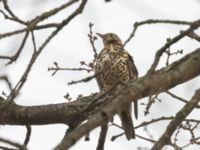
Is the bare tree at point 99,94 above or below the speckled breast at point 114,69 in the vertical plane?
below

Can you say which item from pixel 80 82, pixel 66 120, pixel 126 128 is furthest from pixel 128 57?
pixel 80 82

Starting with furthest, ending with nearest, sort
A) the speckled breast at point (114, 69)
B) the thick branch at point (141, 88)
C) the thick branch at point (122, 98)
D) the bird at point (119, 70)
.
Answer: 1. the speckled breast at point (114, 69)
2. the bird at point (119, 70)
3. the thick branch at point (122, 98)
4. the thick branch at point (141, 88)

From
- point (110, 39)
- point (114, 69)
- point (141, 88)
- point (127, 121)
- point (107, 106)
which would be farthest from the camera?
point (110, 39)

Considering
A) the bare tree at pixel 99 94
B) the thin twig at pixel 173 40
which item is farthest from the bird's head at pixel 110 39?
the thin twig at pixel 173 40

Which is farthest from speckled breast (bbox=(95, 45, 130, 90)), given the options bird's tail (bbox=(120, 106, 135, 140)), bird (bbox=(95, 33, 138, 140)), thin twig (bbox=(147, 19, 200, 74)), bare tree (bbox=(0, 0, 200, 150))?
thin twig (bbox=(147, 19, 200, 74))

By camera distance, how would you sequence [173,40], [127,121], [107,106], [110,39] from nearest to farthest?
[107,106] → [173,40] → [127,121] → [110,39]

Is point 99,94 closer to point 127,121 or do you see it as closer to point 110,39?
point 127,121

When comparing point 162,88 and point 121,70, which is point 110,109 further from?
point 121,70

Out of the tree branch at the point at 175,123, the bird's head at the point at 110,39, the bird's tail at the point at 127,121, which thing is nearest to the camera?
the tree branch at the point at 175,123

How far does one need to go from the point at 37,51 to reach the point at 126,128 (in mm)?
3226

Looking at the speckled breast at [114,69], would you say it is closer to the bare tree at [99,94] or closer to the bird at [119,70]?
the bird at [119,70]

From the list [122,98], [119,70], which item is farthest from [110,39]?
[122,98]

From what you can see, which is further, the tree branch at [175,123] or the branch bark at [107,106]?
the tree branch at [175,123]

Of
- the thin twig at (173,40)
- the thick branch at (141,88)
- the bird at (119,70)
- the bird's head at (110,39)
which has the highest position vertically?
the bird's head at (110,39)
